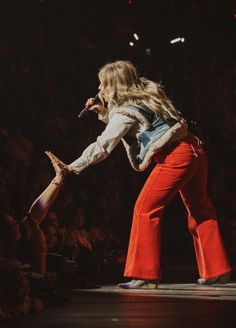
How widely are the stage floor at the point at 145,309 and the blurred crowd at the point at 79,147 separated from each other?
27 cm

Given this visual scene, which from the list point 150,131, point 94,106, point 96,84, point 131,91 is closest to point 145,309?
point 150,131

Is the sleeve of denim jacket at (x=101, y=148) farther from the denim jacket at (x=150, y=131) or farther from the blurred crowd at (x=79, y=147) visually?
the blurred crowd at (x=79, y=147)

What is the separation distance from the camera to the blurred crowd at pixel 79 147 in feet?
19.7

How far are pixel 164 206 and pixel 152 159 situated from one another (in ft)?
0.96

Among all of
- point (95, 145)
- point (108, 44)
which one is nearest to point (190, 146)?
point (95, 145)

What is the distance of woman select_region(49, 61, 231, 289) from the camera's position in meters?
4.78

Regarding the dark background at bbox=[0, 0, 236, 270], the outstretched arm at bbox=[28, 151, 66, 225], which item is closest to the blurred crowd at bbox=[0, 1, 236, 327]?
the dark background at bbox=[0, 0, 236, 270]

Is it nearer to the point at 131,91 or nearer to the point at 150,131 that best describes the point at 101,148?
the point at 150,131

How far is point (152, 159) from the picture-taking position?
4.91 meters

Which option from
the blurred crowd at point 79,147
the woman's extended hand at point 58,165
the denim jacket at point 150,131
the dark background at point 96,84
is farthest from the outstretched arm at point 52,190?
the dark background at point 96,84

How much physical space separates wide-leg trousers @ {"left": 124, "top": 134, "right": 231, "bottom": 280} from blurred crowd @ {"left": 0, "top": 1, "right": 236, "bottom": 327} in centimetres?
32

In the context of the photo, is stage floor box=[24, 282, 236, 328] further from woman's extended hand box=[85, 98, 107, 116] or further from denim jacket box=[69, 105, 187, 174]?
Result: woman's extended hand box=[85, 98, 107, 116]

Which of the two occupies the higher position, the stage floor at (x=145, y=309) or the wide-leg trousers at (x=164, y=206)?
the wide-leg trousers at (x=164, y=206)

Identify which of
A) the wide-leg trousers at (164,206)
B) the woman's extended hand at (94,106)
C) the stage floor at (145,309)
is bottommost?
the stage floor at (145,309)
